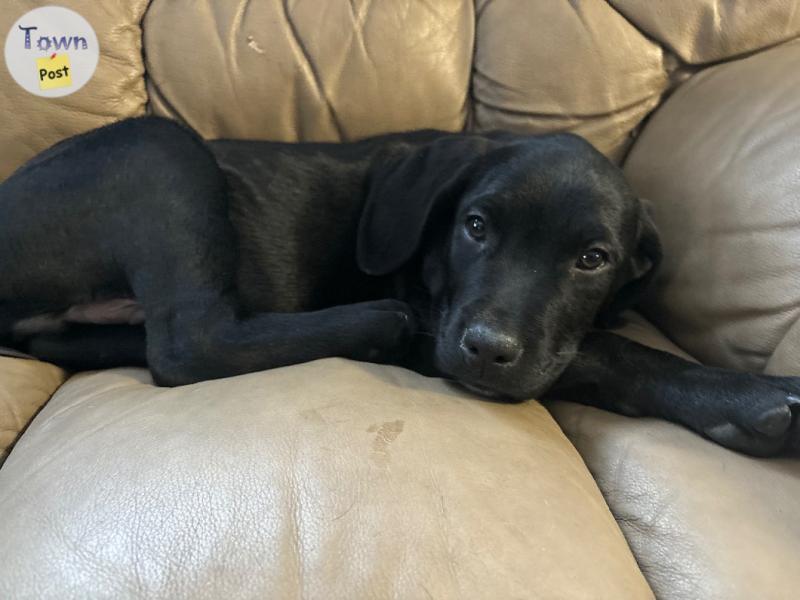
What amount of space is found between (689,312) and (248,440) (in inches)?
39.2

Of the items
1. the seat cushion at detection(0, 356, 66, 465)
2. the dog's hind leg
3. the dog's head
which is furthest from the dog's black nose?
the seat cushion at detection(0, 356, 66, 465)

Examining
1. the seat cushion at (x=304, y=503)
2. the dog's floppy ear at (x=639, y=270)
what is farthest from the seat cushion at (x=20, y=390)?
the dog's floppy ear at (x=639, y=270)

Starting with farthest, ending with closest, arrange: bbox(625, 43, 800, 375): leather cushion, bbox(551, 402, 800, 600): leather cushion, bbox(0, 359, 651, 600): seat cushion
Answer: bbox(625, 43, 800, 375): leather cushion < bbox(551, 402, 800, 600): leather cushion < bbox(0, 359, 651, 600): seat cushion

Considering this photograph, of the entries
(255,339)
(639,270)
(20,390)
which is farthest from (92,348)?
(639,270)

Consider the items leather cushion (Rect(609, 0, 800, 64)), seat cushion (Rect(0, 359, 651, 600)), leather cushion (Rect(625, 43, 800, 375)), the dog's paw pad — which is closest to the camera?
seat cushion (Rect(0, 359, 651, 600))

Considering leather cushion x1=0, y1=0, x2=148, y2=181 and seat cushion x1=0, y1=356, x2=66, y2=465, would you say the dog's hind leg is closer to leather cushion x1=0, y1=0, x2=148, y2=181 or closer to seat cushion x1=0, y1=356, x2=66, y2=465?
seat cushion x1=0, y1=356, x2=66, y2=465

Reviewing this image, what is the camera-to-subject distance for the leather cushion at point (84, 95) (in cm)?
177

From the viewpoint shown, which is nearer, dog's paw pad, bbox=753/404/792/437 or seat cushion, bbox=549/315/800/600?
seat cushion, bbox=549/315/800/600

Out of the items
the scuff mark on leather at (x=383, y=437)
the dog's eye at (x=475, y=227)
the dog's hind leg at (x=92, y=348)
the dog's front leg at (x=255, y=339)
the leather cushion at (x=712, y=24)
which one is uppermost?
the leather cushion at (x=712, y=24)

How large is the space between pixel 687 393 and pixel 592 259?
1.01 feet

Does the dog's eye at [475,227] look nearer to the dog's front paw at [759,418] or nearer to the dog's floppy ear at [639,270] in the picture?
the dog's floppy ear at [639,270]

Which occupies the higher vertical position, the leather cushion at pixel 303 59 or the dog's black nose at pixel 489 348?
the leather cushion at pixel 303 59

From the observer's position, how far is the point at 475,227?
1.44 meters

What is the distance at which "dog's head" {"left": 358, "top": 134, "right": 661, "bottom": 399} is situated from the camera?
1.29 meters
